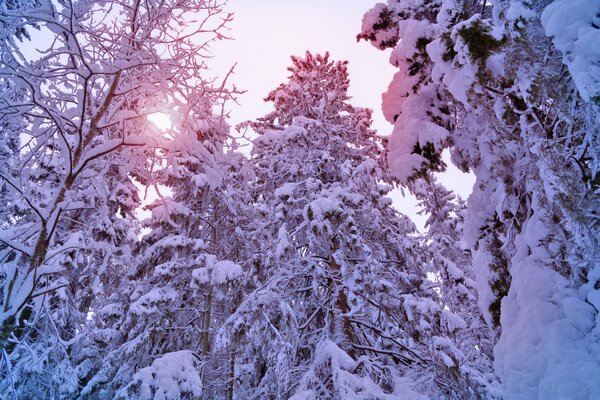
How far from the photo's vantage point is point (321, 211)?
284 inches

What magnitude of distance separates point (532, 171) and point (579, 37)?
167cm

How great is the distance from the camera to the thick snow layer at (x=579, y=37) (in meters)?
2.28

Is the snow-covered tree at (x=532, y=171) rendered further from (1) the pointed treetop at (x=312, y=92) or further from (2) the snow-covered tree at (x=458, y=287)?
(1) the pointed treetop at (x=312, y=92)

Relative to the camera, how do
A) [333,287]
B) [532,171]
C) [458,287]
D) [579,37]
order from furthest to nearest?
[458,287], [333,287], [532,171], [579,37]

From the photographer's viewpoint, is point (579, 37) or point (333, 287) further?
point (333, 287)

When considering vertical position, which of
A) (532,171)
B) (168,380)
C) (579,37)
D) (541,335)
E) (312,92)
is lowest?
(168,380)

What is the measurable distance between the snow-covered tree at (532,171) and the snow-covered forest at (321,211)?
0.02 metres

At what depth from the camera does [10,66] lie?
2727 millimetres

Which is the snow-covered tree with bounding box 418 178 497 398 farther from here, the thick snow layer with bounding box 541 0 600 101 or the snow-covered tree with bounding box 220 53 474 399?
the thick snow layer with bounding box 541 0 600 101

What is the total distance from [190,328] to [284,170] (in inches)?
211

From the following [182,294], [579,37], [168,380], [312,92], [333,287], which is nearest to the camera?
[579,37]

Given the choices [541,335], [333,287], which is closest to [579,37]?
[541,335]

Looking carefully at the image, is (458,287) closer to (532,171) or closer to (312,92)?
(312,92)

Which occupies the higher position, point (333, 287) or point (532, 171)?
point (532, 171)
